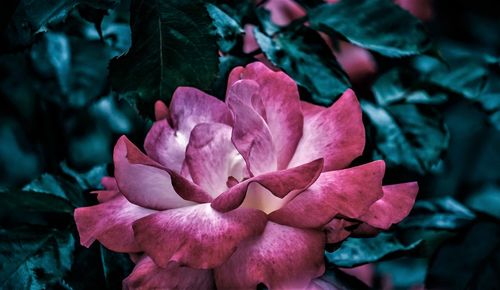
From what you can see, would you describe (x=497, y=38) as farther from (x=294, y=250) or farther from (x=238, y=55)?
(x=294, y=250)

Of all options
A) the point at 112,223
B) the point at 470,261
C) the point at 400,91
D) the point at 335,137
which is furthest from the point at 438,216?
the point at 112,223

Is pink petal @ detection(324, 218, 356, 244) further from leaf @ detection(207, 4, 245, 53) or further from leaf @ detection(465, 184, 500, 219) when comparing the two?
leaf @ detection(465, 184, 500, 219)

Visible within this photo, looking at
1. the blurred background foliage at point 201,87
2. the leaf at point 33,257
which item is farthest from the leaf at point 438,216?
the leaf at point 33,257

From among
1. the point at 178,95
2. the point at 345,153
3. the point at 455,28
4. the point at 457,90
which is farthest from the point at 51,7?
the point at 455,28

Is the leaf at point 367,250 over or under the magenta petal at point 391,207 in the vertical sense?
under

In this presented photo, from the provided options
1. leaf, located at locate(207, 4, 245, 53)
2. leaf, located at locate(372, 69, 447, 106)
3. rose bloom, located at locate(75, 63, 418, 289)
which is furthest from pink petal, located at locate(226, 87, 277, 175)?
leaf, located at locate(372, 69, 447, 106)

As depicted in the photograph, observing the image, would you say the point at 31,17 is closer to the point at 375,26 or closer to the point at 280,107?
the point at 280,107

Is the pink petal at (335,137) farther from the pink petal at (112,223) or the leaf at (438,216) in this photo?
the leaf at (438,216)
